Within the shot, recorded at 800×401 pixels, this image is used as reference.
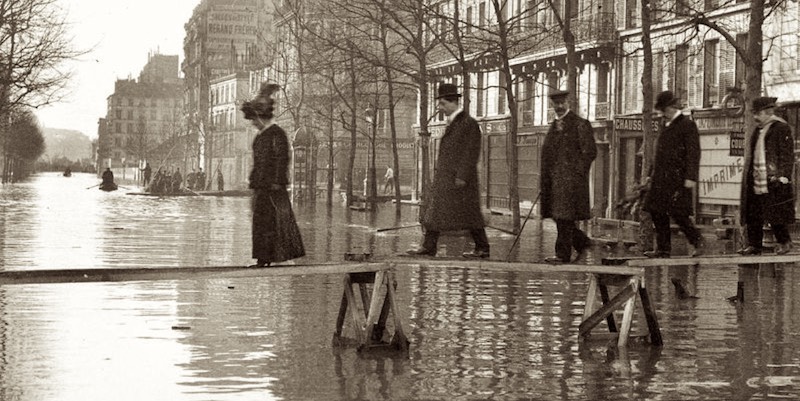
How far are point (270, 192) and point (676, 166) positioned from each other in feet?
13.4

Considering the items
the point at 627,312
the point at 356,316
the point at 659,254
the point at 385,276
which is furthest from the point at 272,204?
the point at 659,254

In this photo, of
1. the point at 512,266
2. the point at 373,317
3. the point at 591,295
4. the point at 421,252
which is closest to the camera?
the point at 373,317

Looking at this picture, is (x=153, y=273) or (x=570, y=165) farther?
(x=570, y=165)

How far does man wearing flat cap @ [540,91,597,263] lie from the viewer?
12.3 meters

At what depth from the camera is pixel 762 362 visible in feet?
33.3

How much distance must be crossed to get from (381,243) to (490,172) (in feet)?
81.9

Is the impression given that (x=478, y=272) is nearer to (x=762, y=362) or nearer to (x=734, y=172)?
(x=762, y=362)

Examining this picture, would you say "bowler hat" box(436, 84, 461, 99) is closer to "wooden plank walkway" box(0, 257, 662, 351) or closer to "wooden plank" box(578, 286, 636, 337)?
"wooden plank walkway" box(0, 257, 662, 351)

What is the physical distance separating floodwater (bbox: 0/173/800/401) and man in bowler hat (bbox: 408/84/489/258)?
0.96 meters

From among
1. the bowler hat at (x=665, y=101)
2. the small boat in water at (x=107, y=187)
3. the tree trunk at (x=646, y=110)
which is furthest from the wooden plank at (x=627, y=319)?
the small boat in water at (x=107, y=187)

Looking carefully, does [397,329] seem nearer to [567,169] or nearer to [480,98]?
[567,169]

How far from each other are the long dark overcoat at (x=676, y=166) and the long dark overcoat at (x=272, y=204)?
373 centimetres

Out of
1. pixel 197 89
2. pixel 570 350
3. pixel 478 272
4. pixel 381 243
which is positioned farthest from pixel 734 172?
pixel 197 89

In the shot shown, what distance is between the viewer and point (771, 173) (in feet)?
46.2
